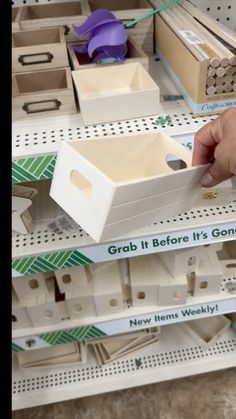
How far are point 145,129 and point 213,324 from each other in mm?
949

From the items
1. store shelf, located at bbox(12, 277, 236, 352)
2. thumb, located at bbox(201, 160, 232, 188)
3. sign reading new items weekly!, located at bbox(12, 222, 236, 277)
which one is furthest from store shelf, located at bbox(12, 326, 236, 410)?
thumb, located at bbox(201, 160, 232, 188)

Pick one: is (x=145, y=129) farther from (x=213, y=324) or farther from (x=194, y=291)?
(x=213, y=324)

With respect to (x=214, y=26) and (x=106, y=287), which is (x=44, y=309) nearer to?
(x=106, y=287)

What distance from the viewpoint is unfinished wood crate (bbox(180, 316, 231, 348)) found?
4.56 feet

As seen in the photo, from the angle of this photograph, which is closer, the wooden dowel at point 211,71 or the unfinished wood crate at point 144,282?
the wooden dowel at point 211,71

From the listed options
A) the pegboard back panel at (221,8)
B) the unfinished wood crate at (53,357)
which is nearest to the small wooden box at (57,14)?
the pegboard back panel at (221,8)

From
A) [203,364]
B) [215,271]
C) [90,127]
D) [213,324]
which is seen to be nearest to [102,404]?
[203,364]

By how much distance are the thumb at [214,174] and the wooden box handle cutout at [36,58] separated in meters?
0.42

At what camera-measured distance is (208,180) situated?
2.16 feet

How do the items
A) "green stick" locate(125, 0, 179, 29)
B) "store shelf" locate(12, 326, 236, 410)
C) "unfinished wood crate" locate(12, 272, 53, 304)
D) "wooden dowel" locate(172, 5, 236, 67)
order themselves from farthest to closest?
"store shelf" locate(12, 326, 236, 410)
"unfinished wood crate" locate(12, 272, 53, 304)
"green stick" locate(125, 0, 179, 29)
"wooden dowel" locate(172, 5, 236, 67)

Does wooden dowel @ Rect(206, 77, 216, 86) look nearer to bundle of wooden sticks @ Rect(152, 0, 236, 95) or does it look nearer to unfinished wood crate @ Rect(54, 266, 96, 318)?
bundle of wooden sticks @ Rect(152, 0, 236, 95)

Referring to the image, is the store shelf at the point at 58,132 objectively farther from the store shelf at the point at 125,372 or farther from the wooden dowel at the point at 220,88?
the store shelf at the point at 125,372

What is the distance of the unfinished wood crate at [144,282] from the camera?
111 cm

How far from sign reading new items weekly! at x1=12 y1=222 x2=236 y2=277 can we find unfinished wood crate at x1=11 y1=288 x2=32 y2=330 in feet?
0.66
